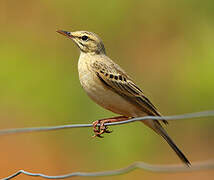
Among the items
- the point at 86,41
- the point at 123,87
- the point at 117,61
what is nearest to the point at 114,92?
the point at 123,87

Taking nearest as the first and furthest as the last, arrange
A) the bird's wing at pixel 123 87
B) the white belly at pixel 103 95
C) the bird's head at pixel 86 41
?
the white belly at pixel 103 95, the bird's wing at pixel 123 87, the bird's head at pixel 86 41

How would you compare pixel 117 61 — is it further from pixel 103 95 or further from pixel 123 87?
pixel 103 95

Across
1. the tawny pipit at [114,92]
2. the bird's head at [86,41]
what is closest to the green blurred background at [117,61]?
the bird's head at [86,41]

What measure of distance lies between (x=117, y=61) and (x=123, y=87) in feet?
25.0

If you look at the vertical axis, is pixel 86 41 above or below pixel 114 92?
above

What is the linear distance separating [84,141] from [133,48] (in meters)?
4.90

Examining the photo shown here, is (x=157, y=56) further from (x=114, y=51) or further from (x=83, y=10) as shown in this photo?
(x=83, y=10)

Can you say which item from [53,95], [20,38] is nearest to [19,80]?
[53,95]

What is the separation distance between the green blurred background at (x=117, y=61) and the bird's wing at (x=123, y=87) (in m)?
3.99

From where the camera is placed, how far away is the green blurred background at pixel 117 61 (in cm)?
1349

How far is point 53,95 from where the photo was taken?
1547 centimetres

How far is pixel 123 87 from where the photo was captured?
848 centimetres

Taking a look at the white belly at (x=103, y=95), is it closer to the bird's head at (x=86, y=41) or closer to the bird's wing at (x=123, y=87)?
the bird's wing at (x=123, y=87)

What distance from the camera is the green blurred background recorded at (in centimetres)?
1349
